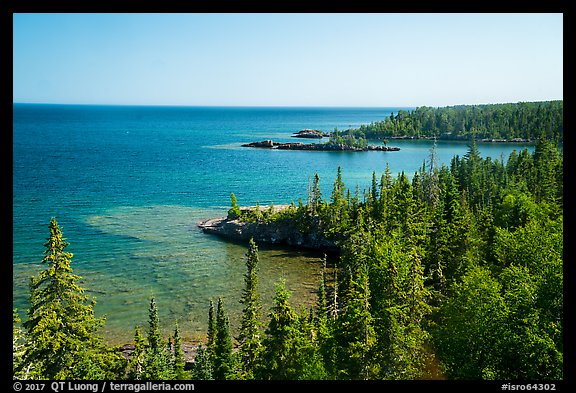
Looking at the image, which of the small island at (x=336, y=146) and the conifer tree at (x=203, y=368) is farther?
the small island at (x=336, y=146)

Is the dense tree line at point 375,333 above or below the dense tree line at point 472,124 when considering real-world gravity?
below

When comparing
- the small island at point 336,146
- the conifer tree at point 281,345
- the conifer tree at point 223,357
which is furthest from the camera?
the small island at point 336,146

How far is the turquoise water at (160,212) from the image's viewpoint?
4197 centimetres

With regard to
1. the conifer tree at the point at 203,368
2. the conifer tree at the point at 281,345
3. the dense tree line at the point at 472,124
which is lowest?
the conifer tree at the point at 203,368

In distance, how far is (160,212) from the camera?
71.1 meters

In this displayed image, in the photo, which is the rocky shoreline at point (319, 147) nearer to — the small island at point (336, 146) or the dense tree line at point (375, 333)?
the small island at point (336, 146)

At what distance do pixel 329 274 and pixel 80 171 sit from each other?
74500mm

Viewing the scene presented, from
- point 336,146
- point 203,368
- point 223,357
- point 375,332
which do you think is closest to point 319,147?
point 336,146

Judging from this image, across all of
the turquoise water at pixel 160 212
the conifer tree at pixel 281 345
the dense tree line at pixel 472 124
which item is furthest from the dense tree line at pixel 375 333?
the dense tree line at pixel 472 124

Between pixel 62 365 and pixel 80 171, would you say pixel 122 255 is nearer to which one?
pixel 62 365

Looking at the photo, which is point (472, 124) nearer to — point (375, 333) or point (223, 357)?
point (375, 333)

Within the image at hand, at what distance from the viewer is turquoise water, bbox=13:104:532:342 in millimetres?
41969

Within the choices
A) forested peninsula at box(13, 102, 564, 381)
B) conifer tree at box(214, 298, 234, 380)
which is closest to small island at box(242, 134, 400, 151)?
forested peninsula at box(13, 102, 564, 381)
